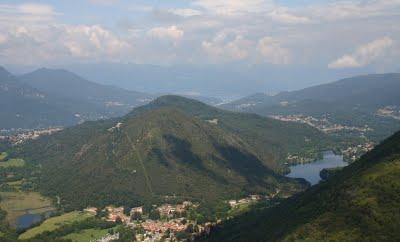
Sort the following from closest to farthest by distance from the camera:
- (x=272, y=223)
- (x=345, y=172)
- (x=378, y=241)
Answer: (x=378, y=241) → (x=272, y=223) → (x=345, y=172)

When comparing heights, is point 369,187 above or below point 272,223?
above

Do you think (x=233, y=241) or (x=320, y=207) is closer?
(x=320, y=207)

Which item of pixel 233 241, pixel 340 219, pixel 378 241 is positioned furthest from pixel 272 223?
pixel 378 241

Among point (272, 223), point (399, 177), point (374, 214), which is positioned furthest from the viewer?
point (272, 223)

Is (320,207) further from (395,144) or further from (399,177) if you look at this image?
(395,144)

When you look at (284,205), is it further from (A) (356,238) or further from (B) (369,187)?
(A) (356,238)

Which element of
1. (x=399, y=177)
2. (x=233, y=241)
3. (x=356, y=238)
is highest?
(x=399, y=177)
